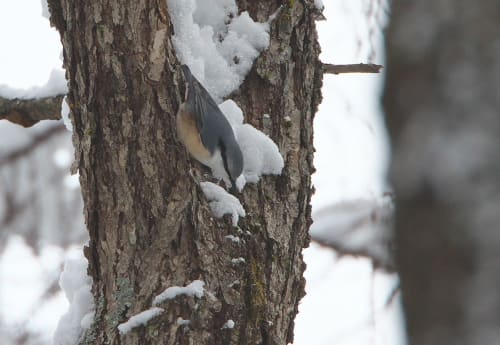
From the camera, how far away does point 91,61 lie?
2078mm

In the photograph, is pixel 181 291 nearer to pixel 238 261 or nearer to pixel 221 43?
pixel 238 261

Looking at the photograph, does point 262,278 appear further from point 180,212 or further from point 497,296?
point 497,296

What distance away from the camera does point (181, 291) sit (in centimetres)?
199

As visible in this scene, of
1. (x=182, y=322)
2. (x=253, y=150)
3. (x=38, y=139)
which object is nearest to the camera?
(x=182, y=322)

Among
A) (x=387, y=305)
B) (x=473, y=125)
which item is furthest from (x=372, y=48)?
(x=473, y=125)

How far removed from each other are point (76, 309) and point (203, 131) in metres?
0.64

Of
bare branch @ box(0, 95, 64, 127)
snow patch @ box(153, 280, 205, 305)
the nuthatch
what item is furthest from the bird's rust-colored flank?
bare branch @ box(0, 95, 64, 127)

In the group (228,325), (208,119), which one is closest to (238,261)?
(228,325)

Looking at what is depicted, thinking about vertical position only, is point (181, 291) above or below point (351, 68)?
below

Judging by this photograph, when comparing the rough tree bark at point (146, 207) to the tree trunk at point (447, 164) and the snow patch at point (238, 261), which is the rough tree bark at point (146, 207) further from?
the tree trunk at point (447, 164)

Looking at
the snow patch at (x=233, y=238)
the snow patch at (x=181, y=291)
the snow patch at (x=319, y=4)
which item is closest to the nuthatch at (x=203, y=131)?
the snow patch at (x=233, y=238)

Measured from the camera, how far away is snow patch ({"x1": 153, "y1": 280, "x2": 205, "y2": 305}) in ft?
6.53

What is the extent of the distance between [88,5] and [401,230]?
4.93 feet

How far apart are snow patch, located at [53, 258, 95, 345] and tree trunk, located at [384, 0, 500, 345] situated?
150 centimetres
